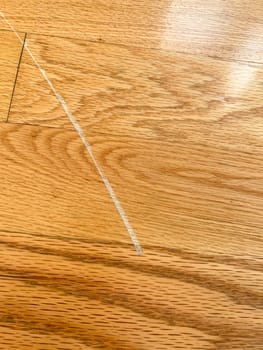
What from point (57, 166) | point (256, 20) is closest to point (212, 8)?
point (256, 20)

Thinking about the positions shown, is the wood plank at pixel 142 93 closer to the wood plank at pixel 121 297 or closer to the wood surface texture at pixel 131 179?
the wood surface texture at pixel 131 179

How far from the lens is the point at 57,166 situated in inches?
16.3

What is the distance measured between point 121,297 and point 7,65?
253 millimetres

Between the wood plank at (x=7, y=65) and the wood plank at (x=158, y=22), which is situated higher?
the wood plank at (x=158, y=22)

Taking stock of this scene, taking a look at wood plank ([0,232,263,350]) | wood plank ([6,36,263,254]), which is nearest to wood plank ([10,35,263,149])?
wood plank ([6,36,263,254])

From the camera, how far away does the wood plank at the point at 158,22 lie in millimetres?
467

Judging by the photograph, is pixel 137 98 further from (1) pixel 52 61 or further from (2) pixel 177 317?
(2) pixel 177 317

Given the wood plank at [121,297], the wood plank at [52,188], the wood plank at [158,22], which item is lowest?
the wood plank at [121,297]

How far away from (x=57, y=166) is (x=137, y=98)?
0.11 metres

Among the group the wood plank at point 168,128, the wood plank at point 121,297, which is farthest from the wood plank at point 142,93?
the wood plank at point 121,297

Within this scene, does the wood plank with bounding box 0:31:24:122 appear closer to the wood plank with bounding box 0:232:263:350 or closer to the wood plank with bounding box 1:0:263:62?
the wood plank with bounding box 1:0:263:62

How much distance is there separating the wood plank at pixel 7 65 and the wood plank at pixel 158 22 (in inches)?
0.8

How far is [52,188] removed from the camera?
1.34 ft

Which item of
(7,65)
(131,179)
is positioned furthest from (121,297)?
(7,65)
